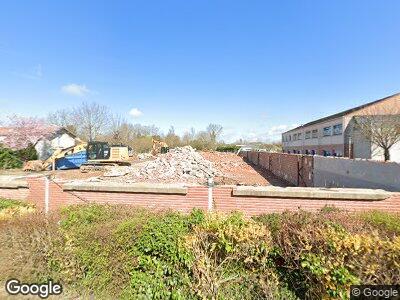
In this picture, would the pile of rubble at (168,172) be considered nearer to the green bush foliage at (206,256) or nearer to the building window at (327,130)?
the green bush foliage at (206,256)

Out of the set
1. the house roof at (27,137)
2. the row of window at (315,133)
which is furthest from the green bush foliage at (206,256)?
the house roof at (27,137)

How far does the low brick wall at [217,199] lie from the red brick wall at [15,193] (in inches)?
10.0

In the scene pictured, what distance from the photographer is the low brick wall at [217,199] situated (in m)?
6.57

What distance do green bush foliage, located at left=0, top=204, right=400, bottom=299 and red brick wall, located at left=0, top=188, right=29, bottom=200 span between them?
388 cm

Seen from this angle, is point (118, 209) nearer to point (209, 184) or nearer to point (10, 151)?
point (209, 184)

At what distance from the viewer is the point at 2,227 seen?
5035 mm

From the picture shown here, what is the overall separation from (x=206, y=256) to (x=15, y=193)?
24.3 ft

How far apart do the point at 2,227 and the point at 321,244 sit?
5.69 meters

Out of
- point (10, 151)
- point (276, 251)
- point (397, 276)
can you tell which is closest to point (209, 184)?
point (276, 251)

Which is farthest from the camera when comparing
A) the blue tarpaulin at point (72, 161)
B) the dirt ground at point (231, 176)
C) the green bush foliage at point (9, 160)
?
the green bush foliage at point (9, 160)

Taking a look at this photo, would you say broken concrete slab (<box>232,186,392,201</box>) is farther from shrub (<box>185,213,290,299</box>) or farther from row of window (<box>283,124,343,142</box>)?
row of window (<box>283,124,343,142</box>)

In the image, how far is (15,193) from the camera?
8344 millimetres

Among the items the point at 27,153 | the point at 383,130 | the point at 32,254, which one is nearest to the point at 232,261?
the point at 32,254

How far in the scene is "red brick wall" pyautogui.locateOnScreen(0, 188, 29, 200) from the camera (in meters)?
8.27
